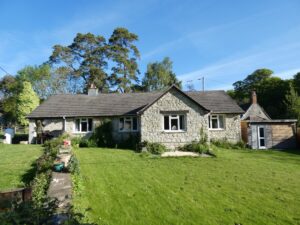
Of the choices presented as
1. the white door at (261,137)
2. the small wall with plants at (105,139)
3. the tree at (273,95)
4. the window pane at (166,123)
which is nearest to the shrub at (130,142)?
the small wall with plants at (105,139)

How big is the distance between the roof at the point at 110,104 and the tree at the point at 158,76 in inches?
943

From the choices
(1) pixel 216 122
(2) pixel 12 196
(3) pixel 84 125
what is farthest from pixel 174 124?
(2) pixel 12 196

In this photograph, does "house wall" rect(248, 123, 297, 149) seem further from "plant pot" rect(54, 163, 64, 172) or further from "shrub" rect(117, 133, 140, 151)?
"plant pot" rect(54, 163, 64, 172)

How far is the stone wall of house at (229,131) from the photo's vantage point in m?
24.5

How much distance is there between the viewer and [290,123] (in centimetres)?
2397

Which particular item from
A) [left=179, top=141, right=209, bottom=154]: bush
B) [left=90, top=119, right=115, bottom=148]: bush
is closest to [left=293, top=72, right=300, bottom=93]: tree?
[left=179, top=141, right=209, bottom=154]: bush

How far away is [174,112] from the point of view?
2119cm

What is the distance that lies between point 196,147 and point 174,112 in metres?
3.35

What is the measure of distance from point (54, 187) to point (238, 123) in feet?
66.6

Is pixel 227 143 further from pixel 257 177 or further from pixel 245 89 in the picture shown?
pixel 245 89

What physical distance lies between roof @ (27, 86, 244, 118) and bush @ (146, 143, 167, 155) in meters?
4.65

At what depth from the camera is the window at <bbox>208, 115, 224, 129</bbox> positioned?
24828mm

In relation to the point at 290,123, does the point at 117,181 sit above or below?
below

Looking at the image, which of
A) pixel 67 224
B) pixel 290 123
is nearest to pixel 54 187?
pixel 67 224
